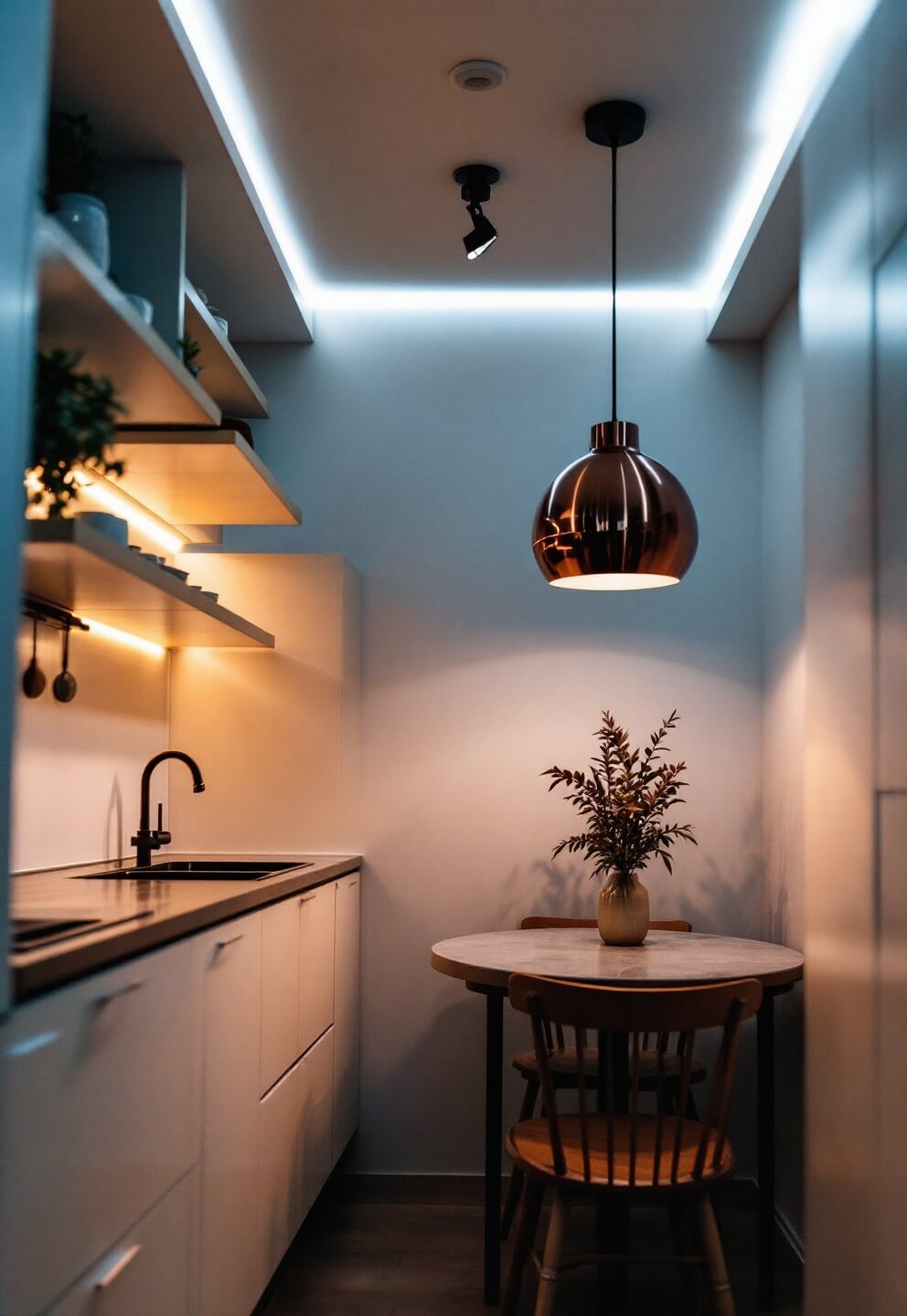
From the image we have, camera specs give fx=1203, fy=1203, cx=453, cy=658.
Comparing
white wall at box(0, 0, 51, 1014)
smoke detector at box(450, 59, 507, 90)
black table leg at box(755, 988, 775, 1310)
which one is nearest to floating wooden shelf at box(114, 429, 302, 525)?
smoke detector at box(450, 59, 507, 90)

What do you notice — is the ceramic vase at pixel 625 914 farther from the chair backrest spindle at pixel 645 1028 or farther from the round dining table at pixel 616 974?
the chair backrest spindle at pixel 645 1028

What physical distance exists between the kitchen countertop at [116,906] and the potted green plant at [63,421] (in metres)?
0.69

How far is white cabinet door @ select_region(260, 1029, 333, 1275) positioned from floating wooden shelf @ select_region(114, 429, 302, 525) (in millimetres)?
1520

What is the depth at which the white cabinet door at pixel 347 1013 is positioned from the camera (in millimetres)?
3582

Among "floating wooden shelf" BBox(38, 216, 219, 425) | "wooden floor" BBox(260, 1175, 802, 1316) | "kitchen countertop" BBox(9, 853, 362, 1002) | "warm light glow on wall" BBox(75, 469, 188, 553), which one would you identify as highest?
"floating wooden shelf" BBox(38, 216, 219, 425)

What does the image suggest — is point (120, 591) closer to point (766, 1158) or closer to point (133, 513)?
point (133, 513)

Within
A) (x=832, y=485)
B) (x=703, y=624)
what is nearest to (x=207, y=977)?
(x=832, y=485)

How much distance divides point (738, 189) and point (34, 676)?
2352 mm

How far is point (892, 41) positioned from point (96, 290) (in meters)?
1.43

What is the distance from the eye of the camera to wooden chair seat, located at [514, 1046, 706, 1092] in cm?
326

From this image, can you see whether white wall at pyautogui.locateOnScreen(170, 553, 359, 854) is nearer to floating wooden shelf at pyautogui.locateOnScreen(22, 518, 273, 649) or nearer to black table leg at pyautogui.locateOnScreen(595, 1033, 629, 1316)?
floating wooden shelf at pyautogui.locateOnScreen(22, 518, 273, 649)

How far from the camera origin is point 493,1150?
2.95 meters

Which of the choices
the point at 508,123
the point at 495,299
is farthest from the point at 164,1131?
the point at 495,299

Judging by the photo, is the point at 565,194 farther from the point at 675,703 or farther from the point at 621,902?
the point at 621,902
